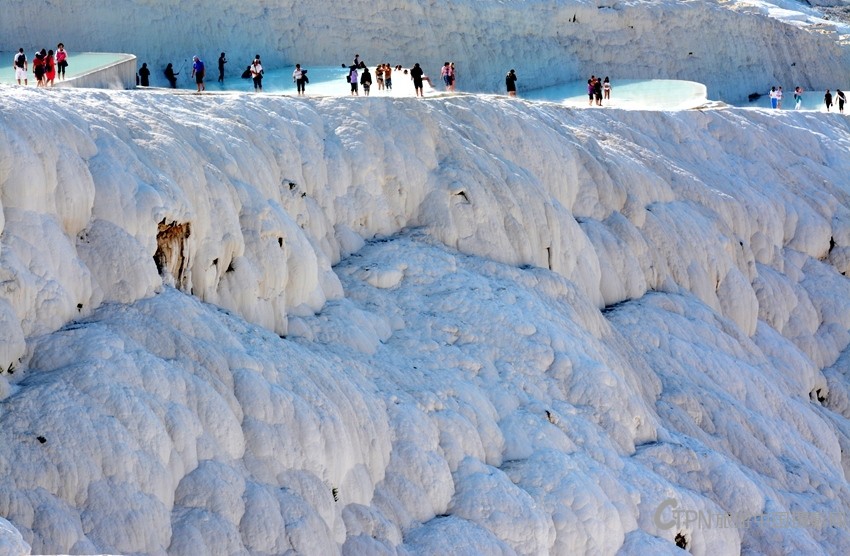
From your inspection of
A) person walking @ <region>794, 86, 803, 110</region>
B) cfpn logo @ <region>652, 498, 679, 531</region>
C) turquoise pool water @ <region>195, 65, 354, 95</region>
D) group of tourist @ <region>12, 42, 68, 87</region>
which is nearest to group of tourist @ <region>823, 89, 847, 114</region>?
person walking @ <region>794, 86, 803, 110</region>

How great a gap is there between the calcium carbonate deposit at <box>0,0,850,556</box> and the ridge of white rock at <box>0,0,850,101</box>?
942cm

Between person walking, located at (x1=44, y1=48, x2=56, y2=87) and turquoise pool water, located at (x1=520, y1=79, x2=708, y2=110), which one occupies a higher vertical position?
person walking, located at (x1=44, y1=48, x2=56, y2=87)

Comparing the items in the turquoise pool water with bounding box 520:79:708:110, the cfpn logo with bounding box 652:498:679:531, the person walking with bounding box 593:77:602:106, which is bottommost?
the cfpn logo with bounding box 652:498:679:531

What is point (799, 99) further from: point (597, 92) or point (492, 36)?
point (597, 92)

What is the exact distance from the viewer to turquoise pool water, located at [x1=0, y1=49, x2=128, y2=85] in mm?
26891

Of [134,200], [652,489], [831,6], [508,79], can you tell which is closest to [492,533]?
[652,489]

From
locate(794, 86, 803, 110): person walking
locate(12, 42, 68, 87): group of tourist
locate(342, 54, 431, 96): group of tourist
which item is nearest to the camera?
A: locate(12, 42, 68, 87): group of tourist

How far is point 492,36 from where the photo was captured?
138 ft

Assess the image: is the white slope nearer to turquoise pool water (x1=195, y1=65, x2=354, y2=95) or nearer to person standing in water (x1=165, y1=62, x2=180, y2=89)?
turquoise pool water (x1=195, y1=65, x2=354, y2=95)

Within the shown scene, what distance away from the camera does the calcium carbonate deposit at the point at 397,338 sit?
49.2 ft

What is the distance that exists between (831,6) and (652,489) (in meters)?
42.4

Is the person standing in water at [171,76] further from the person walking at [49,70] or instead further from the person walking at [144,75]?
the person walking at [49,70]

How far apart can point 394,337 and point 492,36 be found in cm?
2246

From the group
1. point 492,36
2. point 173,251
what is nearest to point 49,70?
point 173,251
